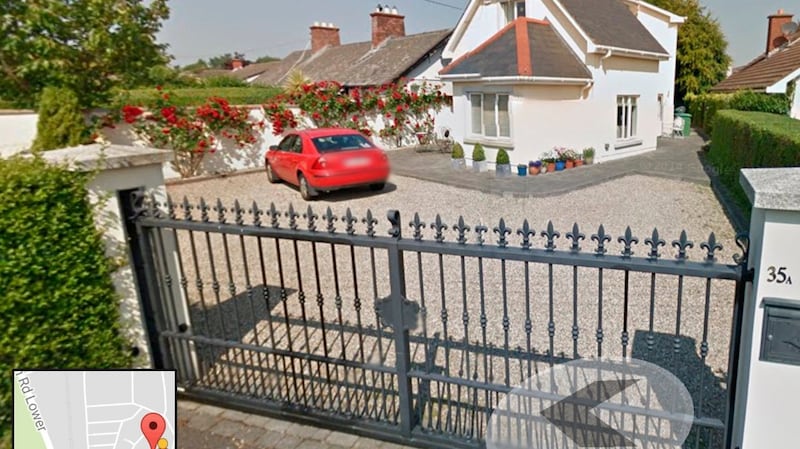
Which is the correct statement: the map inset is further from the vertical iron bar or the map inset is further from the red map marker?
the vertical iron bar

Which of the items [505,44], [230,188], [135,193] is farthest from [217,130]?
[135,193]

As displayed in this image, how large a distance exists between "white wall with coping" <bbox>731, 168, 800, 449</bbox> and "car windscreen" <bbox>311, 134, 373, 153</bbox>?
8432mm

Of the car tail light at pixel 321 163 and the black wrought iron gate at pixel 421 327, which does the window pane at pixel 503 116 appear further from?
the black wrought iron gate at pixel 421 327

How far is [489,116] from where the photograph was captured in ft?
44.3

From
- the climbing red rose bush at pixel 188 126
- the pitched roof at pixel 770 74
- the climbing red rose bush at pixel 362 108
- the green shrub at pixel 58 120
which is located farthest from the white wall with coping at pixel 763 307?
the pitched roof at pixel 770 74

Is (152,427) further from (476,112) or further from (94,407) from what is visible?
(476,112)

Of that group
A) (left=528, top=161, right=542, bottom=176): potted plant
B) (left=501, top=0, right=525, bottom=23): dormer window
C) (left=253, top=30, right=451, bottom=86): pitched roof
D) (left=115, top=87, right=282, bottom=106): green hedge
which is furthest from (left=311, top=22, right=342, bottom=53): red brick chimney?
(left=528, top=161, right=542, bottom=176): potted plant

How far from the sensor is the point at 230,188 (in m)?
12.0

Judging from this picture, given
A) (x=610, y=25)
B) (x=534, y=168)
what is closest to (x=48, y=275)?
(x=534, y=168)

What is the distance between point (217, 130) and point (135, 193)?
1066 centimetres

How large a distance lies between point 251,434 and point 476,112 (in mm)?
12327

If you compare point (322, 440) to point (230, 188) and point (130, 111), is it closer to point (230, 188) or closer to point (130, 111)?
point (230, 188)

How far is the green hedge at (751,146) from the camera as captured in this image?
629 centimetres

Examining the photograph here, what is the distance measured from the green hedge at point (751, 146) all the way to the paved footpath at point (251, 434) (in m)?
6.33
